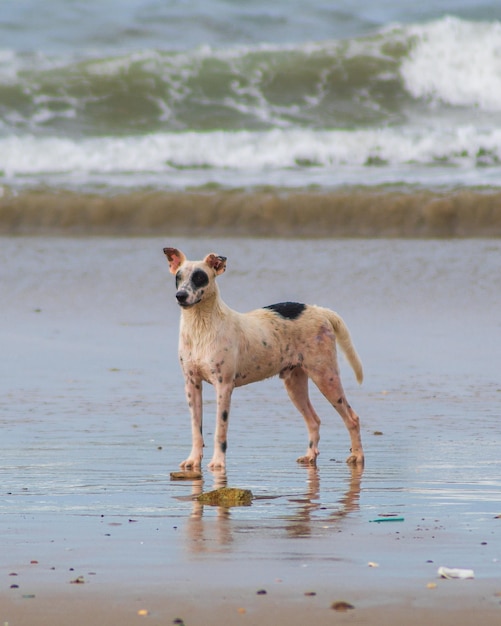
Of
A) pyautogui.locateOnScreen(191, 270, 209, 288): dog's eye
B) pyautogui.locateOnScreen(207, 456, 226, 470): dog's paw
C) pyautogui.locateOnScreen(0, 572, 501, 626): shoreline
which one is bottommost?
pyautogui.locateOnScreen(0, 572, 501, 626): shoreline

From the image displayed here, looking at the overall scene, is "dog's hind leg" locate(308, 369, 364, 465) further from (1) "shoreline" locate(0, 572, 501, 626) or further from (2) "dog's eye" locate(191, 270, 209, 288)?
(1) "shoreline" locate(0, 572, 501, 626)

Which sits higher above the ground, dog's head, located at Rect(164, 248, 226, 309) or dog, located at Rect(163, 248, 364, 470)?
dog's head, located at Rect(164, 248, 226, 309)

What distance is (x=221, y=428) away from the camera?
25.5 ft

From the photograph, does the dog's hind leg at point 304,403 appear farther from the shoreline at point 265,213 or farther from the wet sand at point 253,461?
the shoreline at point 265,213

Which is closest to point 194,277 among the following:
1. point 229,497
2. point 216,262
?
point 216,262

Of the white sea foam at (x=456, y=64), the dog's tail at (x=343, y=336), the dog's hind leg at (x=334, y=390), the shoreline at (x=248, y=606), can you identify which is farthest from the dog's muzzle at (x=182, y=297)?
the white sea foam at (x=456, y=64)

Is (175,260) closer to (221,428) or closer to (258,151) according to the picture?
(221,428)

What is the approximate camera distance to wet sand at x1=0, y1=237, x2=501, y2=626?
4.62m

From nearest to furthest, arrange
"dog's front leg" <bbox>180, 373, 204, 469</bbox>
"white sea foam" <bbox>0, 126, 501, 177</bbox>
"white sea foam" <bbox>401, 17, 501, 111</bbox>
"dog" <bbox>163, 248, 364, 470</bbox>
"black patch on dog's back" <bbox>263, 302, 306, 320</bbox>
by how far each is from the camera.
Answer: "dog's front leg" <bbox>180, 373, 204, 469</bbox> < "dog" <bbox>163, 248, 364, 470</bbox> < "black patch on dog's back" <bbox>263, 302, 306, 320</bbox> < "white sea foam" <bbox>0, 126, 501, 177</bbox> < "white sea foam" <bbox>401, 17, 501, 111</bbox>

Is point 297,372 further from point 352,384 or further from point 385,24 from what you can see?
point 385,24

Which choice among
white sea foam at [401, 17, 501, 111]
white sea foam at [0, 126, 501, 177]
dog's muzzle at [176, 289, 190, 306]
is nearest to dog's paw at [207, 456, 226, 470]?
dog's muzzle at [176, 289, 190, 306]

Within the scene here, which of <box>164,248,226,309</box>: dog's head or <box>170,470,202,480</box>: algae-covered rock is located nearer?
<box>170,470,202,480</box>: algae-covered rock

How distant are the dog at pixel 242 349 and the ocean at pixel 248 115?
433 inches

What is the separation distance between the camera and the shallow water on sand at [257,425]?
17.6 feet
